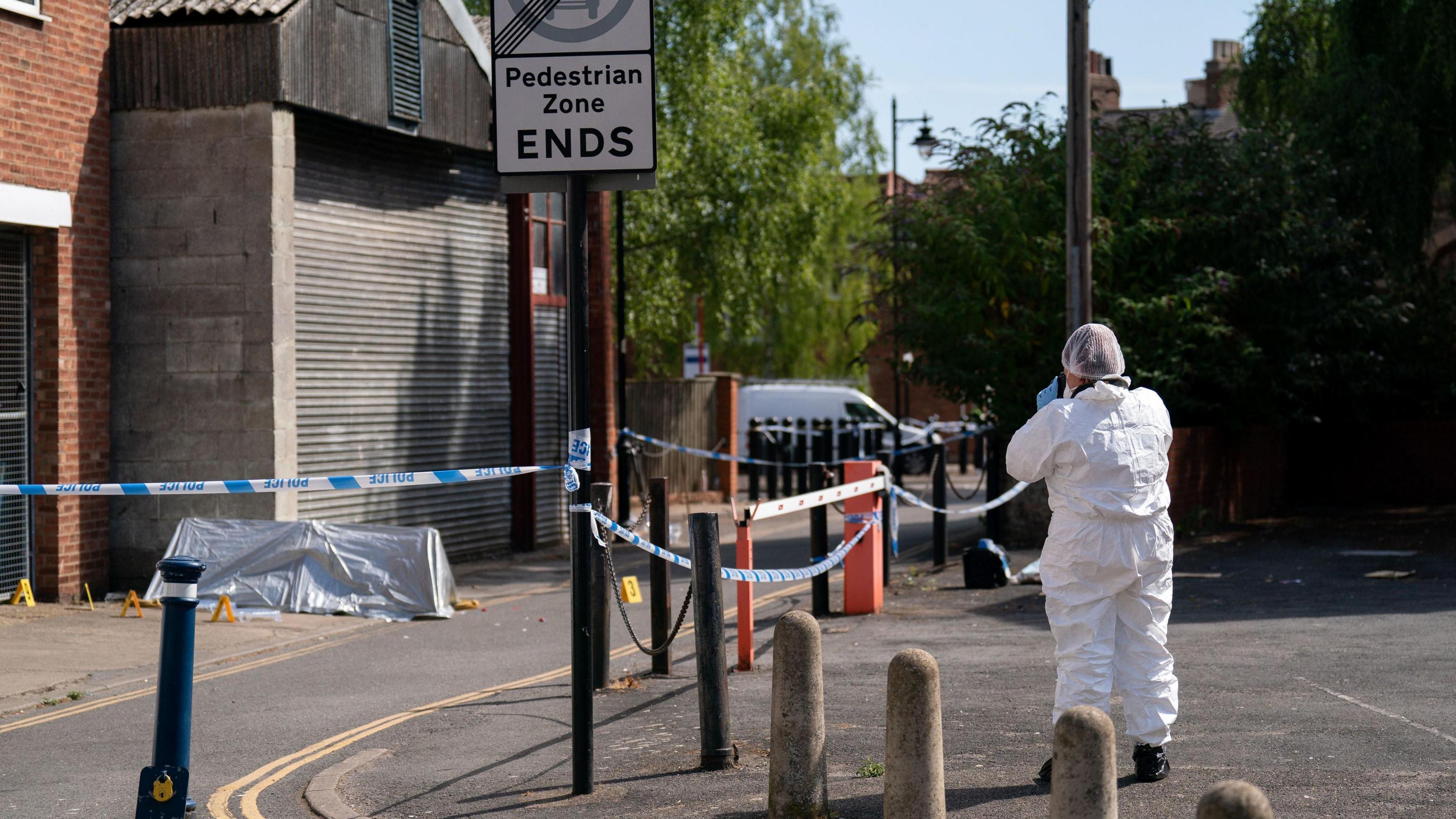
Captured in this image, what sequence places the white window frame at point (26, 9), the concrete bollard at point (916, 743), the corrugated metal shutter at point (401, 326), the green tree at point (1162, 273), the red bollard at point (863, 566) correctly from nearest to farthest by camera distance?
the concrete bollard at point (916, 743) → the red bollard at point (863, 566) → the white window frame at point (26, 9) → the corrugated metal shutter at point (401, 326) → the green tree at point (1162, 273)

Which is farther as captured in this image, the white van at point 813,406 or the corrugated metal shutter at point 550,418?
the white van at point 813,406

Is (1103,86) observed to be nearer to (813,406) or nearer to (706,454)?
(813,406)

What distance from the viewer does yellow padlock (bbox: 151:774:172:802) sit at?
521 centimetres

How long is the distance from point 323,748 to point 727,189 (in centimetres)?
2615

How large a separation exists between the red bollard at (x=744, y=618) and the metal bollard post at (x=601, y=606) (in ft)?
2.72

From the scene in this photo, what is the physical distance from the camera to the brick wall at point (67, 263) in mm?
12039

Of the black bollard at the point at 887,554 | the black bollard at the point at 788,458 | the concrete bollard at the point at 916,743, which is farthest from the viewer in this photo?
the black bollard at the point at 788,458

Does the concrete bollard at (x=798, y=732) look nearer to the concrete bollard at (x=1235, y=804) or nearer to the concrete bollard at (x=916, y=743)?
the concrete bollard at (x=916, y=743)

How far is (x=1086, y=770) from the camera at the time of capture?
13.6ft

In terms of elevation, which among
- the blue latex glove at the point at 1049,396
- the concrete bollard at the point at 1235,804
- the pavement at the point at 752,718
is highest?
the blue latex glove at the point at 1049,396

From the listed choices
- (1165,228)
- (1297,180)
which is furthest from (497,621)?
(1297,180)

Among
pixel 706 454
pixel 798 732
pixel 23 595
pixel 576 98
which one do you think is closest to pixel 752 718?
pixel 798 732

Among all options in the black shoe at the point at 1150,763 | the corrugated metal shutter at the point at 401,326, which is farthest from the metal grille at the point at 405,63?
the black shoe at the point at 1150,763

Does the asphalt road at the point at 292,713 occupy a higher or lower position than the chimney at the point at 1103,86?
lower
